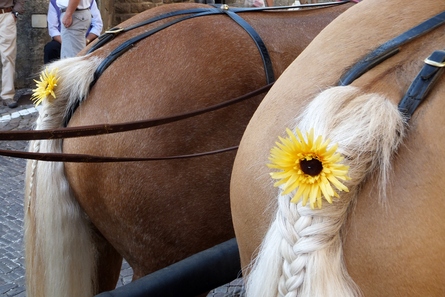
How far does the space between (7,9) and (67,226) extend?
5522mm

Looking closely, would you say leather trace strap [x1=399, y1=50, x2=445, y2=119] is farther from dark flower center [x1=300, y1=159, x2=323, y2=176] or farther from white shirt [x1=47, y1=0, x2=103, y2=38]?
white shirt [x1=47, y1=0, x2=103, y2=38]

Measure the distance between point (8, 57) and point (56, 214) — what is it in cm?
562

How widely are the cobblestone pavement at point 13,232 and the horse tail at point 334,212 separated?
2.39 metres

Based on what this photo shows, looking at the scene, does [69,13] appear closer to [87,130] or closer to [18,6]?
[18,6]

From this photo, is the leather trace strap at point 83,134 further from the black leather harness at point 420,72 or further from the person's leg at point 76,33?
the person's leg at point 76,33

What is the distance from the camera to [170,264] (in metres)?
2.23

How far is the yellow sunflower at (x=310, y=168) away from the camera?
3.47 ft

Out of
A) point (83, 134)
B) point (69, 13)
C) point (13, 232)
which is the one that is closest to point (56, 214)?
point (83, 134)

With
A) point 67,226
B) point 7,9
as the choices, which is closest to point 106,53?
point 67,226

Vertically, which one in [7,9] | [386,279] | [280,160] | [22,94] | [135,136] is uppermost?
[280,160]

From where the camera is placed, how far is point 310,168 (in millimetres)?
1079

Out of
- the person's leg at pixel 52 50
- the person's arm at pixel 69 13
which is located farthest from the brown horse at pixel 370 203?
the person's leg at pixel 52 50

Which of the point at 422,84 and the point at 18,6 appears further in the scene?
the point at 18,6

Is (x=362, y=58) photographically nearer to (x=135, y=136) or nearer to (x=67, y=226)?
(x=135, y=136)
